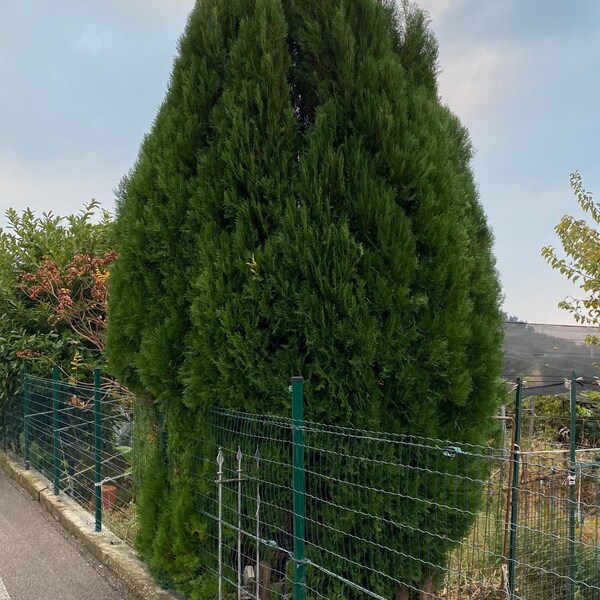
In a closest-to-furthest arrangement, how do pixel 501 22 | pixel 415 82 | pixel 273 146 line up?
1. pixel 273 146
2. pixel 415 82
3. pixel 501 22

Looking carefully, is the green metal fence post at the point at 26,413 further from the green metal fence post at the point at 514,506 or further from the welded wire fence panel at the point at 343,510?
the green metal fence post at the point at 514,506

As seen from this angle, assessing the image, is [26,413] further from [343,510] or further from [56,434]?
[343,510]

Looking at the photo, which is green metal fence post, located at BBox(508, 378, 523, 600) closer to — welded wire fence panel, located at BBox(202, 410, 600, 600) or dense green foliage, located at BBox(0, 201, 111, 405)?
welded wire fence panel, located at BBox(202, 410, 600, 600)

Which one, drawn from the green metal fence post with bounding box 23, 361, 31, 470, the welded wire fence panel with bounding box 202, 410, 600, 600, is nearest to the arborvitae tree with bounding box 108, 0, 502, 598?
the welded wire fence panel with bounding box 202, 410, 600, 600

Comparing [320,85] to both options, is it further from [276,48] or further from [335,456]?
[335,456]

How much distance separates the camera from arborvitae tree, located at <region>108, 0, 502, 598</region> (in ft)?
11.0

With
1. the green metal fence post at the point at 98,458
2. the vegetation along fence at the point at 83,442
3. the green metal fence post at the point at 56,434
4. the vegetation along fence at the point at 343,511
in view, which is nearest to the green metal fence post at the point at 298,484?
the vegetation along fence at the point at 343,511

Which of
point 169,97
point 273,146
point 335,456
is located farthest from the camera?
point 169,97

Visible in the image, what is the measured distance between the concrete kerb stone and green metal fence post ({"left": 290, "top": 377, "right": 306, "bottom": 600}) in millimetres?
1627

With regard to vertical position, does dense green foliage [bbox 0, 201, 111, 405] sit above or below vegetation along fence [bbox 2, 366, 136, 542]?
above

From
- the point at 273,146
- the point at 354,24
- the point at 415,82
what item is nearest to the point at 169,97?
the point at 273,146

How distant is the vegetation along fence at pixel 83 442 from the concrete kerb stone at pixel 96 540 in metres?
0.13

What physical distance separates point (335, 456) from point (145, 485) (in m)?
1.75

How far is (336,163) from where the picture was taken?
3.45m
